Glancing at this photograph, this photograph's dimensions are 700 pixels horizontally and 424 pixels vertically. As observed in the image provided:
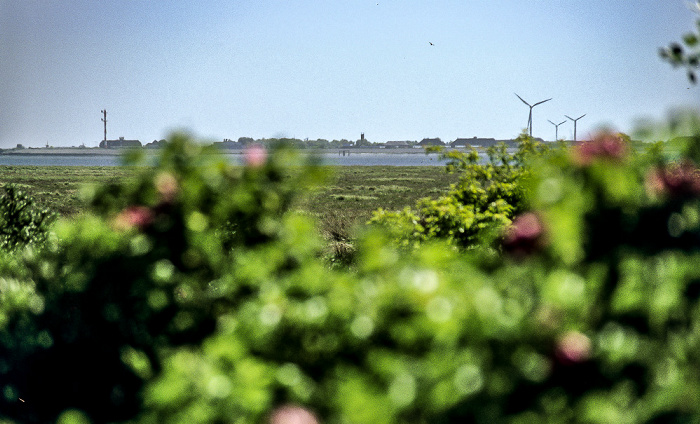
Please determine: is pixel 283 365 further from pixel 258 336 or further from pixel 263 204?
pixel 263 204

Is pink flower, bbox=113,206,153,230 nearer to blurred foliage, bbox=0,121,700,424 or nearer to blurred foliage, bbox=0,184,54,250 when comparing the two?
blurred foliage, bbox=0,121,700,424

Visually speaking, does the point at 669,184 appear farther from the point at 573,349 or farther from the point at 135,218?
the point at 135,218

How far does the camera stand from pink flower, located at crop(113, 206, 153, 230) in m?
2.46

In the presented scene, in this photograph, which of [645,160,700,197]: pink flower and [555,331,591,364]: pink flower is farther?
[645,160,700,197]: pink flower

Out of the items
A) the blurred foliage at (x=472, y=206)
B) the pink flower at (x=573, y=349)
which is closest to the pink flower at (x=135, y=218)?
the pink flower at (x=573, y=349)

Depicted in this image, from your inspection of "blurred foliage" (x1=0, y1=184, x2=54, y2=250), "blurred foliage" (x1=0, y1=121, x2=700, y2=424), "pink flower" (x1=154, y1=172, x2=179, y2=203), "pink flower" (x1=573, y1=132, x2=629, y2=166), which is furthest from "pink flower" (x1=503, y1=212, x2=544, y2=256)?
"blurred foliage" (x1=0, y1=184, x2=54, y2=250)

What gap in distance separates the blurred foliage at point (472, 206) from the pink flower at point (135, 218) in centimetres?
306

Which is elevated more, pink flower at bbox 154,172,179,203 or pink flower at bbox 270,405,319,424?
pink flower at bbox 154,172,179,203

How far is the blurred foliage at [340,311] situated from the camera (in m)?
1.81

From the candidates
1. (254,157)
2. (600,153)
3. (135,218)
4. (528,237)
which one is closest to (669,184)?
(600,153)

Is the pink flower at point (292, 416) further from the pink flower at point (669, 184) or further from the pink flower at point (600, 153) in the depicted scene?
the pink flower at point (669, 184)

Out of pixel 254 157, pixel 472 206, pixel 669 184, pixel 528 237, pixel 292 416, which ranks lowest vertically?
pixel 292 416

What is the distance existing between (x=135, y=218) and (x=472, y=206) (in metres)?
4.13

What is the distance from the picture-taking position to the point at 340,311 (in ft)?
6.67
